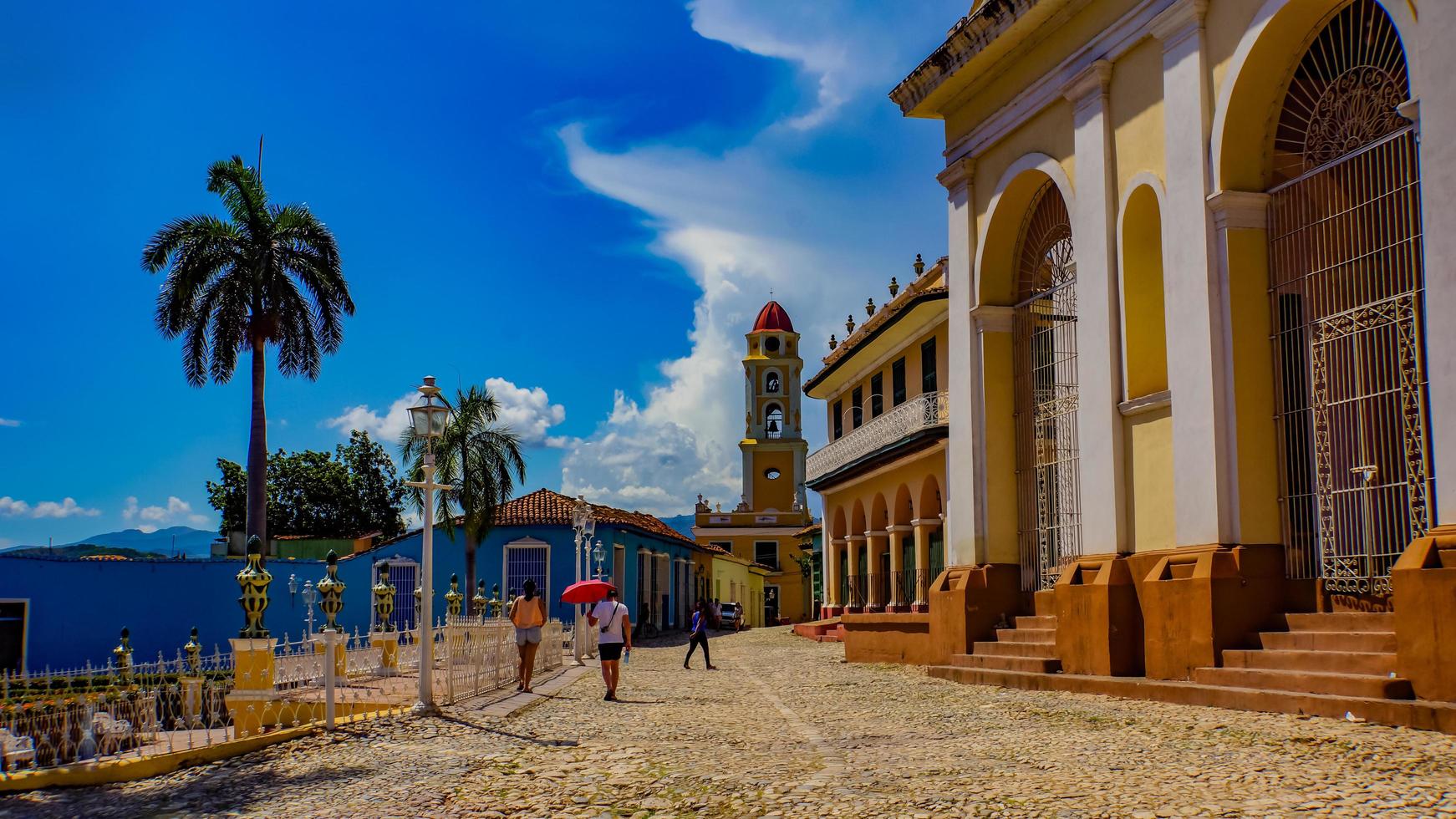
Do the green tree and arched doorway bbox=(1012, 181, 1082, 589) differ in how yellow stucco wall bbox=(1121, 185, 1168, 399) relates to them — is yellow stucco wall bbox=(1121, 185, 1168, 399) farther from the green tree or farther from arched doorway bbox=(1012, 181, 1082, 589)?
the green tree

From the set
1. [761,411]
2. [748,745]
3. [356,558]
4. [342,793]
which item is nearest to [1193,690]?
[748,745]

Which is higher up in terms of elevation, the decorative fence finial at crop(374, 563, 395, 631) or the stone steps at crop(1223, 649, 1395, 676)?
the decorative fence finial at crop(374, 563, 395, 631)

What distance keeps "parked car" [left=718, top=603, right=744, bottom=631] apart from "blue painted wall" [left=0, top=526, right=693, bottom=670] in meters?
10.5

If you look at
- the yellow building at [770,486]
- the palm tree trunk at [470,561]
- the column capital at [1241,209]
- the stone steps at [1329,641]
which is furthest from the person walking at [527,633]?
the yellow building at [770,486]

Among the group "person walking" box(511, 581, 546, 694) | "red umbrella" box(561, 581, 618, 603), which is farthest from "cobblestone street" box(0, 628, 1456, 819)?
"red umbrella" box(561, 581, 618, 603)

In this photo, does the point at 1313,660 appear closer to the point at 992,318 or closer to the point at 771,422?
the point at 992,318

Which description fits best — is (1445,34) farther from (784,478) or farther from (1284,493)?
(784,478)

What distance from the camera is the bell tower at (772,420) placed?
62344mm

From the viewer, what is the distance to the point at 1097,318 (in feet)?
44.5

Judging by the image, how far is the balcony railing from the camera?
76.1ft

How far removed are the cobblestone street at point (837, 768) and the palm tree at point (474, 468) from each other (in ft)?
74.8

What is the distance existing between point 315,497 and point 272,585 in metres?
19.0

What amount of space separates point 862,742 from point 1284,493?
15.8 ft

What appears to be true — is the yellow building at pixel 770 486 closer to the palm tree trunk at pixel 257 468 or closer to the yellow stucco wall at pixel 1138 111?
the palm tree trunk at pixel 257 468
